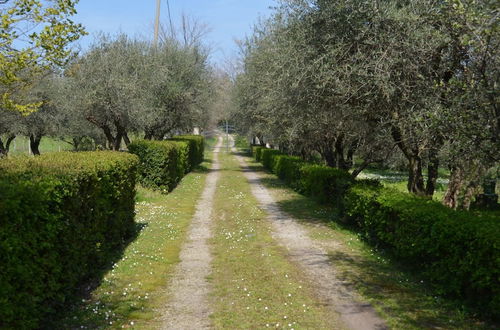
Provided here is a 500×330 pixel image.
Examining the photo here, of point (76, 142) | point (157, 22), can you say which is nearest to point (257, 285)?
point (157, 22)

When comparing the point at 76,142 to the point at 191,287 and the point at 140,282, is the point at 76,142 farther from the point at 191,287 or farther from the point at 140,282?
the point at 191,287

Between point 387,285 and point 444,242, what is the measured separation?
1284 mm

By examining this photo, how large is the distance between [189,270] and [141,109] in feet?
50.6

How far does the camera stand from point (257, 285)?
7699 millimetres

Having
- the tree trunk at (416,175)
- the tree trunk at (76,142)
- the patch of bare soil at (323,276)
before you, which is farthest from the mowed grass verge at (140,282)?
the tree trunk at (76,142)

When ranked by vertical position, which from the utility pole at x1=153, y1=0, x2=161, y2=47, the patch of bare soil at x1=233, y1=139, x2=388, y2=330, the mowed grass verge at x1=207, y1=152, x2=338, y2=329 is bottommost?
the mowed grass verge at x1=207, y1=152, x2=338, y2=329

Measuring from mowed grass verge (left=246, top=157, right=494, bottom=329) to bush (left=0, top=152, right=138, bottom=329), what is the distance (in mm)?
4442

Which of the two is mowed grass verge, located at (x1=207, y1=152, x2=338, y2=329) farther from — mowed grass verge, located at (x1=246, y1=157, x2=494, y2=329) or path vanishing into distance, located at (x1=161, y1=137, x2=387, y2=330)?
mowed grass verge, located at (x1=246, y1=157, x2=494, y2=329)

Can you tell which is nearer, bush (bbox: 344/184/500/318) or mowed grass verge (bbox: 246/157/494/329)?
bush (bbox: 344/184/500/318)

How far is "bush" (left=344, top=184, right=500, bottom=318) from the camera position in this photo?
6.05 meters

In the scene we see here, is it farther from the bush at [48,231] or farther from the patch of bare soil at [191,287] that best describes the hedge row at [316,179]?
the bush at [48,231]

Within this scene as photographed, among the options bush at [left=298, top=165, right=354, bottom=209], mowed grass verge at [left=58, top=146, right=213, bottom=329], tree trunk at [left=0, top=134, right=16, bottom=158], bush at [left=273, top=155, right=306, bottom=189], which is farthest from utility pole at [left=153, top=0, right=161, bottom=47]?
mowed grass verge at [left=58, top=146, right=213, bottom=329]

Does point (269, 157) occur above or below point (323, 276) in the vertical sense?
above

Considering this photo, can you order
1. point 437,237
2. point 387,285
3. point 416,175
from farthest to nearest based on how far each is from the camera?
point 416,175 < point 387,285 < point 437,237
